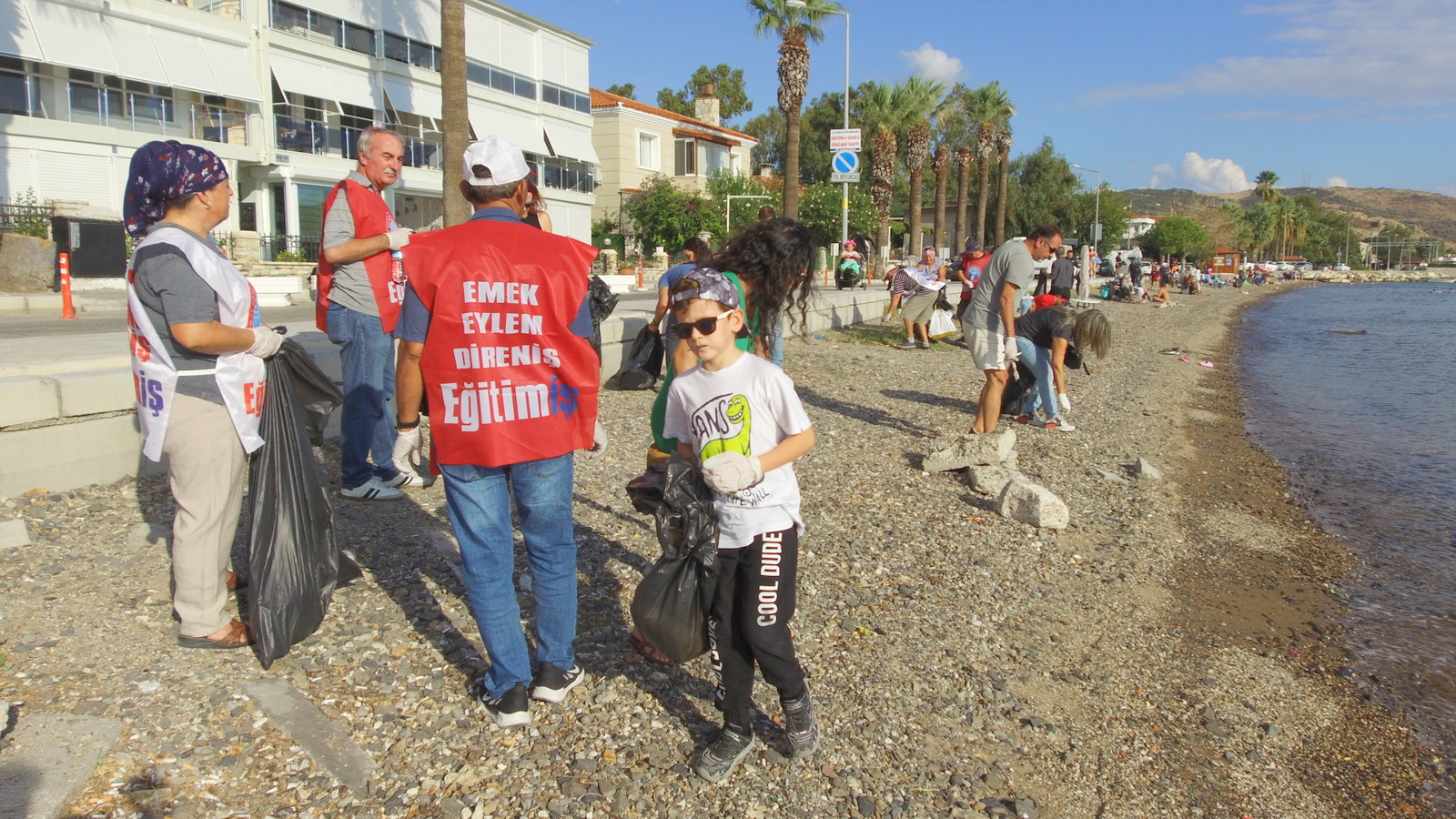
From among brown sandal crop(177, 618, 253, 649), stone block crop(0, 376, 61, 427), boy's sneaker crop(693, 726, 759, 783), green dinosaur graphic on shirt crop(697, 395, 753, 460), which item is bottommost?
boy's sneaker crop(693, 726, 759, 783)

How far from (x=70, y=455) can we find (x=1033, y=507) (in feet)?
18.2

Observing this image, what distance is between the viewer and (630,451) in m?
7.03

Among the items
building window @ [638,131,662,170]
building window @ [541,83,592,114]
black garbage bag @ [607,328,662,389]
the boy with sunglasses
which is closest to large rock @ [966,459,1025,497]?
black garbage bag @ [607,328,662,389]

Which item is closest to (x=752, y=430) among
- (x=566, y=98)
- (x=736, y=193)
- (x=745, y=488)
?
(x=745, y=488)

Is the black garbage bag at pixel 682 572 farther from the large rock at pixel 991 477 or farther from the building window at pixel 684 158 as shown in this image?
the building window at pixel 684 158

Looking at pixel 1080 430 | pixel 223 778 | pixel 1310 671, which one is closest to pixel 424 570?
pixel 223 778

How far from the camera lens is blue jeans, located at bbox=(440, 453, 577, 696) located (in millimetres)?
2963

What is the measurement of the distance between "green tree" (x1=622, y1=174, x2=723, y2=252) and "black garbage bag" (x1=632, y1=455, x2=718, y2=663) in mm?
33716

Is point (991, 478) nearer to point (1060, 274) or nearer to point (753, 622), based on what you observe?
point (753, 622)

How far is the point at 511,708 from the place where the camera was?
3119 millimetres

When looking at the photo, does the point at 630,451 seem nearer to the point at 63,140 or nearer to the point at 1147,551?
the point at 1147,551

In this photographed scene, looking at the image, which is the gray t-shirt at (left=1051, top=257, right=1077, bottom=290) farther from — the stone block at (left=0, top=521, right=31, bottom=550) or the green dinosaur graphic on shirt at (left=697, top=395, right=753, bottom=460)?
the stone block at (left=0, top=521, right=31, bottom=550)

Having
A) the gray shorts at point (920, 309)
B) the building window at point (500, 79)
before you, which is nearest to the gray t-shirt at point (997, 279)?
the gray shorts at point (920, 309)

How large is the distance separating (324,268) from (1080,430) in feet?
24.6
